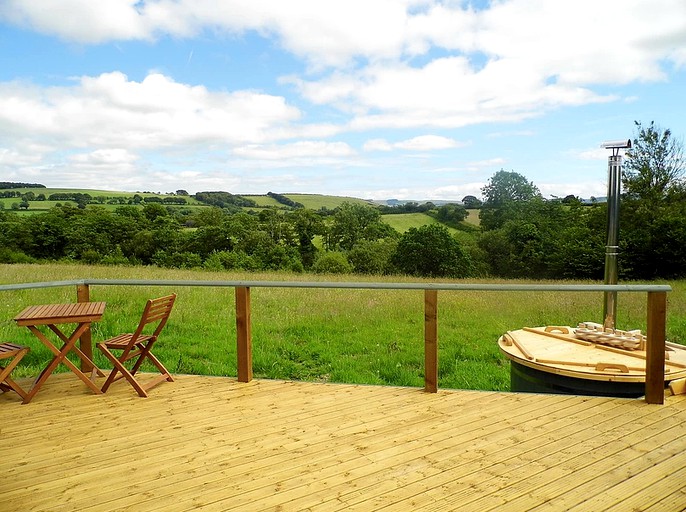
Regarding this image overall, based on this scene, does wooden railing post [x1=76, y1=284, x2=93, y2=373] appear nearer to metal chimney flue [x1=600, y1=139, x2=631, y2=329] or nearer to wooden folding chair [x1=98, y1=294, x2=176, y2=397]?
wooden folding chair [x1=98, y1=294, x2=176, y2=397]

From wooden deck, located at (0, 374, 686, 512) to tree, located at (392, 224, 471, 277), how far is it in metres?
25.5

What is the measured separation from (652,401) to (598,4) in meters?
10.6

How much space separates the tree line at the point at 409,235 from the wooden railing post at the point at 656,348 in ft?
57.7

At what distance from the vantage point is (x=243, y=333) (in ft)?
Result: 14.1

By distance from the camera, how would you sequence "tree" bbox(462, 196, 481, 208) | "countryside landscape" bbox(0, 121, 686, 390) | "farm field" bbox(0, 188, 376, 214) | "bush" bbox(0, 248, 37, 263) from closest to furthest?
"countryside landscape" bbox(0, 121, 686, 390), "bush" bbox(0, 248, 37, 263), "farm field" bbox(0, 188, 376, 214), "tree" bbox(462, 196, 481, 208)

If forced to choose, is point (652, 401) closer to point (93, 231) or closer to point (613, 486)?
point (613, 486)

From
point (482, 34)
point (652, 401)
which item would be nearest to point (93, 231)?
point (482, 34)

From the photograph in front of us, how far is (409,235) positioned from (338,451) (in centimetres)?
2778

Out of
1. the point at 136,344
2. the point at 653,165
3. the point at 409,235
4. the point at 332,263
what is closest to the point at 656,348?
the point at 136,344

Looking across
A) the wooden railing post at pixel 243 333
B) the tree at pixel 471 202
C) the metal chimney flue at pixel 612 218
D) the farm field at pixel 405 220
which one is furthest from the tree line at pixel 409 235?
the metal chimney flue at pixel 612 218

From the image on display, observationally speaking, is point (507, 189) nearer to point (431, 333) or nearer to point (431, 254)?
point (431, 254)

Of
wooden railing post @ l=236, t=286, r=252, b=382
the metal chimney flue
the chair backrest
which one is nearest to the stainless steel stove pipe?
the metal chimney flue

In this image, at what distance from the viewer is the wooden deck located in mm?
2467

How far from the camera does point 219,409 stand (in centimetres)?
376
